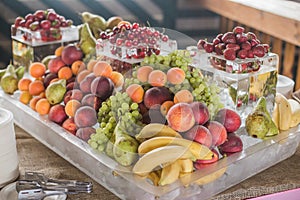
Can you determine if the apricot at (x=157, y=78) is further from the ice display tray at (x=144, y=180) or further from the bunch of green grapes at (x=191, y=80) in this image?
the ice display tray at (x=144, y=180)

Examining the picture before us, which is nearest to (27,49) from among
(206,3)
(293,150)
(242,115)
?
(242,115)

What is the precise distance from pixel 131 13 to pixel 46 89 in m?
2.04

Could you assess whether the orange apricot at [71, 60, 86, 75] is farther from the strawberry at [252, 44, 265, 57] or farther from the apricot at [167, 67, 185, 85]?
the strawberry at [252, 44, 265, 57]

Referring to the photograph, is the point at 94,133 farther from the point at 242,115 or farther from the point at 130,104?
the point at 242,115

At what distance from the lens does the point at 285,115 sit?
4.22ft

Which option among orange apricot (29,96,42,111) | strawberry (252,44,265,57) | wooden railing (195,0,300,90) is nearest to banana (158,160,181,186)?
strawberry (252,44,265,57)

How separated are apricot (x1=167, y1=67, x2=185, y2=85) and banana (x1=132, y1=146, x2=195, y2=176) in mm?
160

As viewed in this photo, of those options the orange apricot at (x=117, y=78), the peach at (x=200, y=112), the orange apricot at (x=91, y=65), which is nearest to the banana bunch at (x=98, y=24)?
the orange apricot at (x=91, y=65)

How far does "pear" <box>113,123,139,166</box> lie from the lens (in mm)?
1048

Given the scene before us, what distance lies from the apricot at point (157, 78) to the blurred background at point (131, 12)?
2.08 metres

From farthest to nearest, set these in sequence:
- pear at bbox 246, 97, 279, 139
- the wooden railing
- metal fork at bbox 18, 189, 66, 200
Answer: the wooden railing < pear at bbox 246, 97, 279, 139 < metal fork at bbox 18, 189, 66, 200

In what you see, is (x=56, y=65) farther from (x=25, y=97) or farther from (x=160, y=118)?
(x=160, y=118)

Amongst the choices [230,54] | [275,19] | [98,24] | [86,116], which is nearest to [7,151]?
[86,116]

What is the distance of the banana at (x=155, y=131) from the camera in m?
1.05
